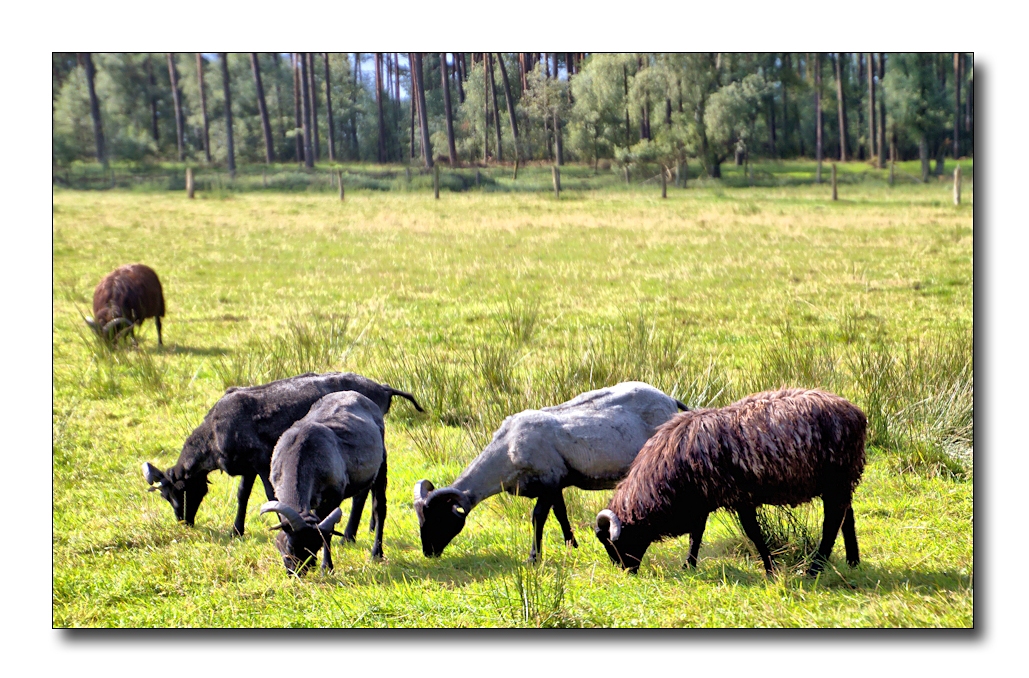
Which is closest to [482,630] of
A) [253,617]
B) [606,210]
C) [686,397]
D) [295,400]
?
[253,617]

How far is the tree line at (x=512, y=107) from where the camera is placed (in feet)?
18.9

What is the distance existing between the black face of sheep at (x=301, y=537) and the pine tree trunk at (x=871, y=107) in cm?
418

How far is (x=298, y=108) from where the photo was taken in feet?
21.4

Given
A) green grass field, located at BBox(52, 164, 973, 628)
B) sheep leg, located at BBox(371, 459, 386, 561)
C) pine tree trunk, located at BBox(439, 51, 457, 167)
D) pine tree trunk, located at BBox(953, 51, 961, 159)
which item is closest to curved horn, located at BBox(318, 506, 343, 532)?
green grass field, located at BBox(52, 164, 973, 628)

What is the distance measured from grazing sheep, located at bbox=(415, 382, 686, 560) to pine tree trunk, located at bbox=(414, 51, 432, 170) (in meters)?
2.34

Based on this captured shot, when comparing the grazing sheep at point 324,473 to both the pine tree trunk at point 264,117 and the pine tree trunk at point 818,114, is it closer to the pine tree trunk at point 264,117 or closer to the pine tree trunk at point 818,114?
the pine tree trunk at point 264,117

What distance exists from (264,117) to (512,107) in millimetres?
1877

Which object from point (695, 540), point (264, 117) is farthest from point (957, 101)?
point (264, 117)

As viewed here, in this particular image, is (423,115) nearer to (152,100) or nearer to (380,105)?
(380,105)

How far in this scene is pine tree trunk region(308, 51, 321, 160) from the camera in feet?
19.3

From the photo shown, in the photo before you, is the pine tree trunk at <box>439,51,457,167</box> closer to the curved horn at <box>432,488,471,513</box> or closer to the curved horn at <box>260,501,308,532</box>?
the curved horn at <box>432,488,471,513</box>

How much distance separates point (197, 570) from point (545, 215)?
11.7 feet

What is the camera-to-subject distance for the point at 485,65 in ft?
19.3

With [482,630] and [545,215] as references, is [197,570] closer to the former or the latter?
[482,630]
